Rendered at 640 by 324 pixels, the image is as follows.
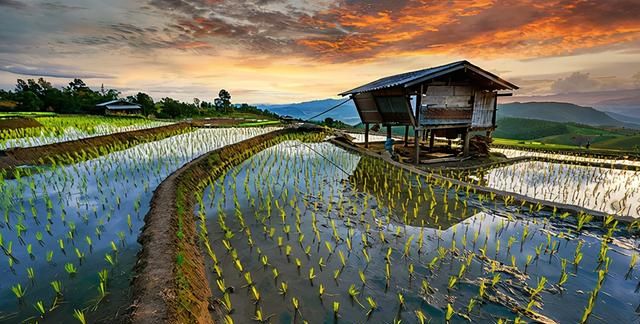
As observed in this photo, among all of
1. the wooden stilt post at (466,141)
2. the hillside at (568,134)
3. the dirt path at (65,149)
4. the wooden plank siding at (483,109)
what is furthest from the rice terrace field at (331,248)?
the hillside at (568,134)

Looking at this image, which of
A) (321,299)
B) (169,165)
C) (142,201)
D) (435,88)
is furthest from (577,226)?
(169,165)

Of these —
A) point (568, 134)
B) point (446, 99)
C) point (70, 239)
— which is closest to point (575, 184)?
point (446, 99)

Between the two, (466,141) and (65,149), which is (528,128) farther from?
(65,149)

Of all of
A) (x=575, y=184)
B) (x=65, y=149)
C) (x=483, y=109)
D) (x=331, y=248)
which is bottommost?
(x=331, y=248)

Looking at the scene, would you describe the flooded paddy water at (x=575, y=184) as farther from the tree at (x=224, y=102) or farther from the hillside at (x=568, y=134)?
the tree at (x=224, y=102)

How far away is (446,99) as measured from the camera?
11.6 meters

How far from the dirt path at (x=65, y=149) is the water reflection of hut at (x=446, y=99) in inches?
476

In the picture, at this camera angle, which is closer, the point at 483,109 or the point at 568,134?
the point at 483,109

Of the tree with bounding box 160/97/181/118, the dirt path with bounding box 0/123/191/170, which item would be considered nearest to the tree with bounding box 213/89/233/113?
the tree with bounding box 160/97/181/118

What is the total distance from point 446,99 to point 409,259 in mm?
8996

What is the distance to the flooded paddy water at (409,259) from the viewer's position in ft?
11.2

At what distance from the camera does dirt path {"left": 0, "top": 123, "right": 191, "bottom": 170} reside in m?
9.04

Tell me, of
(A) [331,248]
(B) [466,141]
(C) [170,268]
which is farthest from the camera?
(B) [466,141]

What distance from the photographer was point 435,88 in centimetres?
1128
